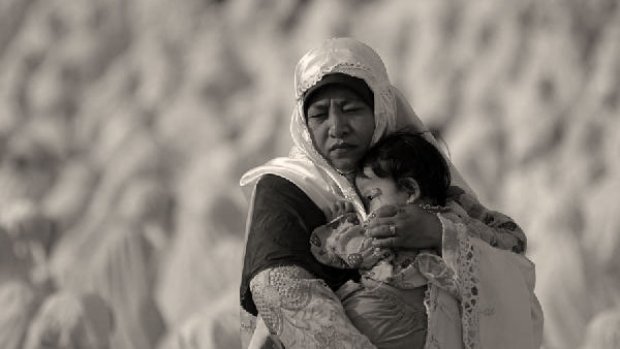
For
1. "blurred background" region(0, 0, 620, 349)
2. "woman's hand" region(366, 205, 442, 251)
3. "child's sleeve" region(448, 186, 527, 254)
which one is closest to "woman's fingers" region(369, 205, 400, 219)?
"woman's hand" region(366, 205, 442, 251)

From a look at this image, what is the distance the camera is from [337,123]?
107cm

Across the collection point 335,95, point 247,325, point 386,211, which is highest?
point 335,95

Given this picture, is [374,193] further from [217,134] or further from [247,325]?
[217,134]

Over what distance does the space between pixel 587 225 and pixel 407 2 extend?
1.97ft

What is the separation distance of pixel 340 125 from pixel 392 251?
0.15 m

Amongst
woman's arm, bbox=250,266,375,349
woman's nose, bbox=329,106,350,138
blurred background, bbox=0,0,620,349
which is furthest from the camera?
blurred background, bbox=0,0,620,349

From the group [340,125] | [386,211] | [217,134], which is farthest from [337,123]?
[217,134]

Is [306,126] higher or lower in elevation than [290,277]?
higher

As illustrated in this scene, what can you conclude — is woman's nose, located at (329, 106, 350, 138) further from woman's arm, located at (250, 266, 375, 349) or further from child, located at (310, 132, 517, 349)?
woman's arm, located at (250, 266, 375, 349)

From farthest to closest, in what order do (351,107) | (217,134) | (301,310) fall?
(217,134)
(351,107)
(301,310)

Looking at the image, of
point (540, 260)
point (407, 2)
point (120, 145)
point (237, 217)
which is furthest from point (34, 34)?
point (540, 260)

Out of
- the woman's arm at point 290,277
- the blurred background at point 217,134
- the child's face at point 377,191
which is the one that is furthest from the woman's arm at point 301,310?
the blurred background at point 217,134

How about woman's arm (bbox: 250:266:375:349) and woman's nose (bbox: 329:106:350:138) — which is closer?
woman's arm (bbox: 250:266:375:349)

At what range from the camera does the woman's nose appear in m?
1.07
